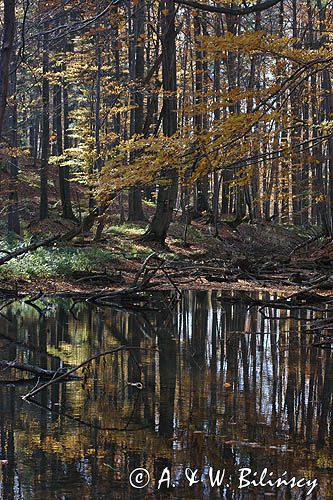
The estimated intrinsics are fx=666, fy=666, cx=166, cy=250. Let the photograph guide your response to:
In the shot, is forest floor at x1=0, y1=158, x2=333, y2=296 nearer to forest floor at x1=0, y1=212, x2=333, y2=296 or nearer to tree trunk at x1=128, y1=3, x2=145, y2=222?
forest floor at x1=0, y1=212, x2=333, y2=296

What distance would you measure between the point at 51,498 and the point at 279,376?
345 cm

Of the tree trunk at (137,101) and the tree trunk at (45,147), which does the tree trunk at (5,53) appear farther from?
the tree trunk at (45,147)

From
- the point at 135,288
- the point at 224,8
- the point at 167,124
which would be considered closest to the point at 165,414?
the point at 224,8

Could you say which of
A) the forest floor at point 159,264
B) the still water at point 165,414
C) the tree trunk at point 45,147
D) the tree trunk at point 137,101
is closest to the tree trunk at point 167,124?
the forest floor at point 159,264

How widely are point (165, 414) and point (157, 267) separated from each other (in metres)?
6.65

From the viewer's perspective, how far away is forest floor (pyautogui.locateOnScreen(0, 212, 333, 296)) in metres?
13.7

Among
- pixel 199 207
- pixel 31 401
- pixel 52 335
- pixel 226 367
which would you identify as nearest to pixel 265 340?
pixel 226 367

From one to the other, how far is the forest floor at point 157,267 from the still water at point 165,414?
11.9ft

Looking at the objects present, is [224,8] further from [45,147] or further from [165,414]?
[45,147]

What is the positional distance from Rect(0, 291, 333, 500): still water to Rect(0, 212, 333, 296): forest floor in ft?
11.9

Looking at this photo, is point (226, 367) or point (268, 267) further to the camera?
point (268, 267)

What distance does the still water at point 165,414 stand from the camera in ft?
12.2

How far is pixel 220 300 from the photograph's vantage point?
42.4 ft

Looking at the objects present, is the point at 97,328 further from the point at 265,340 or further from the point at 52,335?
the point at 265,340
